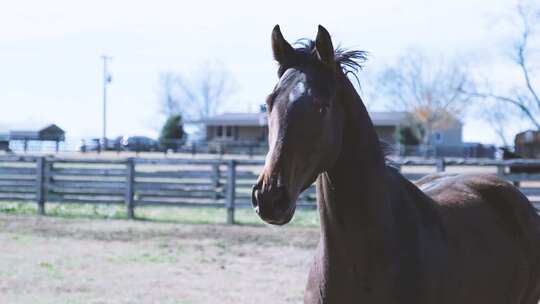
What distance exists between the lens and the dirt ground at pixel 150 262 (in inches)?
294

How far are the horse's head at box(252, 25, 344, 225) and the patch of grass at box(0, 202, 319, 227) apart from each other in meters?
10.7

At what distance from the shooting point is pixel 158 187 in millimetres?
15344

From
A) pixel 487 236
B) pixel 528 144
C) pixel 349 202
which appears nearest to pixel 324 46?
pixel 349 202

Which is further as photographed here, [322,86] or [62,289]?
[62,289]

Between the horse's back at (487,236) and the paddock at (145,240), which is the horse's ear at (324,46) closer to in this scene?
the horse's back at (487,236)

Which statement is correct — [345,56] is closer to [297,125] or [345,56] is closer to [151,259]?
[297,125]

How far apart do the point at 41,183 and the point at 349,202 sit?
14.0 metres

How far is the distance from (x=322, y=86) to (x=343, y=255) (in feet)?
2.43

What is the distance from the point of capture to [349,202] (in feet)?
9.95

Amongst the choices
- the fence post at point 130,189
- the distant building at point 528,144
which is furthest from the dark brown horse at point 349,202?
the distant building at point 528,144

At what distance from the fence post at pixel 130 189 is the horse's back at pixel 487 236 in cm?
1082

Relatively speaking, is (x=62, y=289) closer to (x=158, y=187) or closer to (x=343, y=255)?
(x=343, y=255)

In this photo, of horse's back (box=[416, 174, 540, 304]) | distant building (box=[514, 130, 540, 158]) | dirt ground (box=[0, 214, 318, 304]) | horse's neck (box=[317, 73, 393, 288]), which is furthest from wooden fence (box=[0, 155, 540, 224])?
horse's neck (box=[317, 73, 393, 288])

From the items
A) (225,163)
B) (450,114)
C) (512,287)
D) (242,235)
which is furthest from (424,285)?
(450,114)
